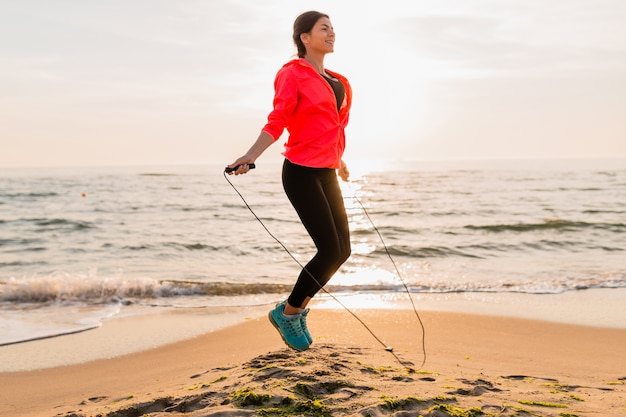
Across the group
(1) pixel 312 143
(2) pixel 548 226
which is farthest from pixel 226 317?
(2) pixel 548 226

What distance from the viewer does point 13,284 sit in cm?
788

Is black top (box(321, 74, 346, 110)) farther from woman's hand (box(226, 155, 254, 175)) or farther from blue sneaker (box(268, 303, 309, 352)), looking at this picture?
blue sneaker (box(268, 303, 309, 352))

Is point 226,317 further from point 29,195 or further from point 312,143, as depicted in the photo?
point 29,195

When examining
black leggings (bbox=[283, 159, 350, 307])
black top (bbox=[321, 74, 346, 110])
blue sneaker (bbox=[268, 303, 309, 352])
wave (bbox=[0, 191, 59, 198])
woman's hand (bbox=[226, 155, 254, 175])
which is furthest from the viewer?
wave (bbox=[0, 191, 59, 198])

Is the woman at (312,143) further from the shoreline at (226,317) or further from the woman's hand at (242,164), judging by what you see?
the shoreline at (226,317)

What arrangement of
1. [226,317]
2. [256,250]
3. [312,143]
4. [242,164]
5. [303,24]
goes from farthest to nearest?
[256,250] < [226,317] < [303,24] < [312,143] < [242,164]

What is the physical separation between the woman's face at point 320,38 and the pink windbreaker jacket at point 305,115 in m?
0.13

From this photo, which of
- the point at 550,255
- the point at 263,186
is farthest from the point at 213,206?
the point at 550,255

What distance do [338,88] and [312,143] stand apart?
43 cm

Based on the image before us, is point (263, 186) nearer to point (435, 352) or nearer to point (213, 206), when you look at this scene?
point (213, 206)

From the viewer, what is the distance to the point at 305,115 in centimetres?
341

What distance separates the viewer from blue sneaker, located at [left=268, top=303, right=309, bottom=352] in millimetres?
3691

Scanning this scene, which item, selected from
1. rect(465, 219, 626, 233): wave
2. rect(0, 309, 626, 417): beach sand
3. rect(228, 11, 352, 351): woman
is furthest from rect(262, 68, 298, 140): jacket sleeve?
rect(465, 219, 626, 233): wave

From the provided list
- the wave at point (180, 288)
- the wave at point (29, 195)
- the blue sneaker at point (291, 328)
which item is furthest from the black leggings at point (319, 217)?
the wave at point (29, 195)
